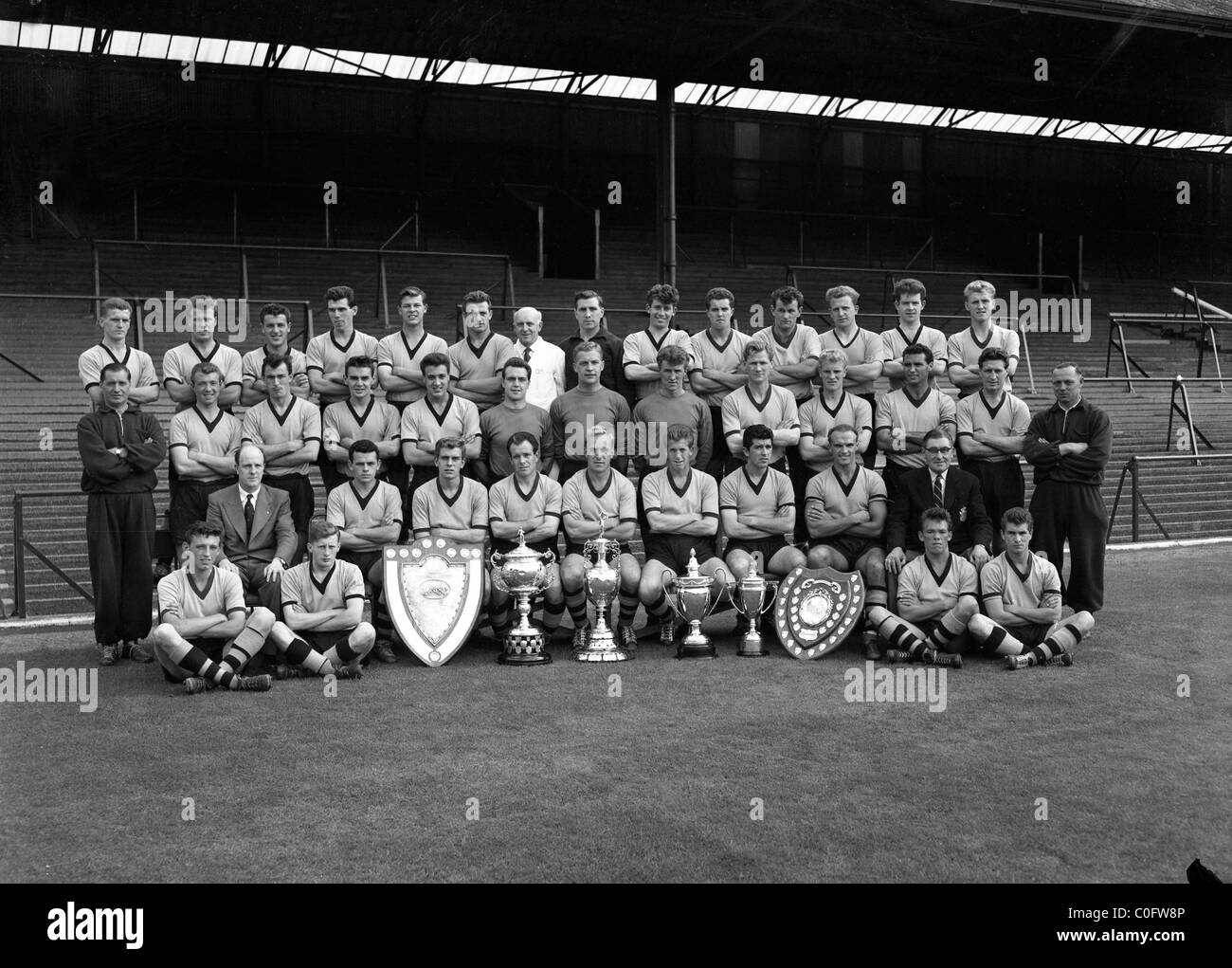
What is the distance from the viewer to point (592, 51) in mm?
16609

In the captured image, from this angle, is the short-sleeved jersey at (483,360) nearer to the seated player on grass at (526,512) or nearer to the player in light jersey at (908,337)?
the seated player on grass at (526,512)

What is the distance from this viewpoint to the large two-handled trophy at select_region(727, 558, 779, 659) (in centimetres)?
803

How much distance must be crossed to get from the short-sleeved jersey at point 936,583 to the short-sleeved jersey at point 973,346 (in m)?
1.73

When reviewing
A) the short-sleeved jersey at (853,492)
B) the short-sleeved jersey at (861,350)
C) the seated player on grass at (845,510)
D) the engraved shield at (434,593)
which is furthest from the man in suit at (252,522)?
the short-sleeved jersey at (861,350)

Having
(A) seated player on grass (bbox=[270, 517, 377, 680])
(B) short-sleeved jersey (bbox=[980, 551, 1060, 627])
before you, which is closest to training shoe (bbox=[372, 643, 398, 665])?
(A) seated player on grass (bbox=[270, 517, 377, 680])

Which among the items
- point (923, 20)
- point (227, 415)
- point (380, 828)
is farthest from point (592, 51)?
point (380, 828)

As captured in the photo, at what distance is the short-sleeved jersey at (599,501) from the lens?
8477 mm

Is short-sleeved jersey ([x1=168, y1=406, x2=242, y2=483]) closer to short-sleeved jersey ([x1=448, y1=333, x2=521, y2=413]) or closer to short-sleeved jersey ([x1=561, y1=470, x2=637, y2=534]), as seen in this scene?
short-sleeved jersey ([x1=448, y1=333, x2=521, y2=413])

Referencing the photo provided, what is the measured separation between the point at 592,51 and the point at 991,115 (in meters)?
18.6

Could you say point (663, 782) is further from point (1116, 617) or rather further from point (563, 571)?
point (1116, 617)

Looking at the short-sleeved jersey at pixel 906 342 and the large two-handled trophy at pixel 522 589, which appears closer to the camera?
the large two-handled trophy at pixel 522 589

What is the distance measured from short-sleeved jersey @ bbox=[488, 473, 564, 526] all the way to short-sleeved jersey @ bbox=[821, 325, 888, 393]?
2.57 metres

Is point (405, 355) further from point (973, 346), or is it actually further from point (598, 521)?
point (973, 346)

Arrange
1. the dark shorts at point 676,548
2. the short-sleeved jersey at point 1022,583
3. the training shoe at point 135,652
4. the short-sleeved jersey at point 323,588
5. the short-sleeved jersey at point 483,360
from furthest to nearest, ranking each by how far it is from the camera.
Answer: the short-sleeved jersey at point 483,360 < the dark shorts at point 676,548 < the training shoe at point 135,652 < the short-sleeved jersey at point 1022,583 < the short-sleeved jersey at point 323,588
